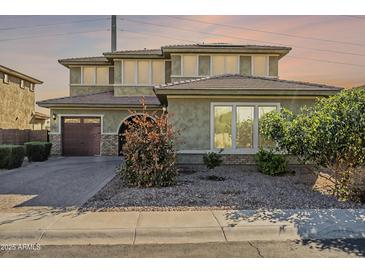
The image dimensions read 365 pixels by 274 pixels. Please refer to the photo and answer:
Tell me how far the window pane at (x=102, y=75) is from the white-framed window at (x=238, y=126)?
527 inches

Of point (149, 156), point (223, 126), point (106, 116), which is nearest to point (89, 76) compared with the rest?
point (106, 116)

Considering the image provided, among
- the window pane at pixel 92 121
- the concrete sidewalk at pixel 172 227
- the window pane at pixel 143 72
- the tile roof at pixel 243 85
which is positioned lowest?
the concrete sidewalk at pixel 172 227

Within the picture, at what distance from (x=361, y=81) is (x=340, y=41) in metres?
3.53

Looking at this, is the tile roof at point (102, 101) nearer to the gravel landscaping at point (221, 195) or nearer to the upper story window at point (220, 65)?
the upper story window at point (220, 65)

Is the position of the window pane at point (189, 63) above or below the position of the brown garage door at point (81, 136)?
above

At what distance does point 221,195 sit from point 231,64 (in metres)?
14.1

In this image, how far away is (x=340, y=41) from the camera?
14031mm

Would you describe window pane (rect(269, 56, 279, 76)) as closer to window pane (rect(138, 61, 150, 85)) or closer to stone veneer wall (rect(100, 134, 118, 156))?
window pane (rect(138, 61, 150, 85))

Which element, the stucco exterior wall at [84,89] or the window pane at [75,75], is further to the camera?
the window pane at [75,75]

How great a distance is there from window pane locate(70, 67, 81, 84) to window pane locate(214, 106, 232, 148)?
14.7 m

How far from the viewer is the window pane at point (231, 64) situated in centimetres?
2138

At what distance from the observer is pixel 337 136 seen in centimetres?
795

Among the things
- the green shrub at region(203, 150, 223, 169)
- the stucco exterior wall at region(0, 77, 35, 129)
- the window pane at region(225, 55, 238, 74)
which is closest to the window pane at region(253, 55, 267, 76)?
the window pane at region(225, 55, 238, 74)

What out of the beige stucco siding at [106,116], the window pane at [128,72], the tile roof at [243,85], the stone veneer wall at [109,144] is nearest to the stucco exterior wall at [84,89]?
the window pane at [128,72]
